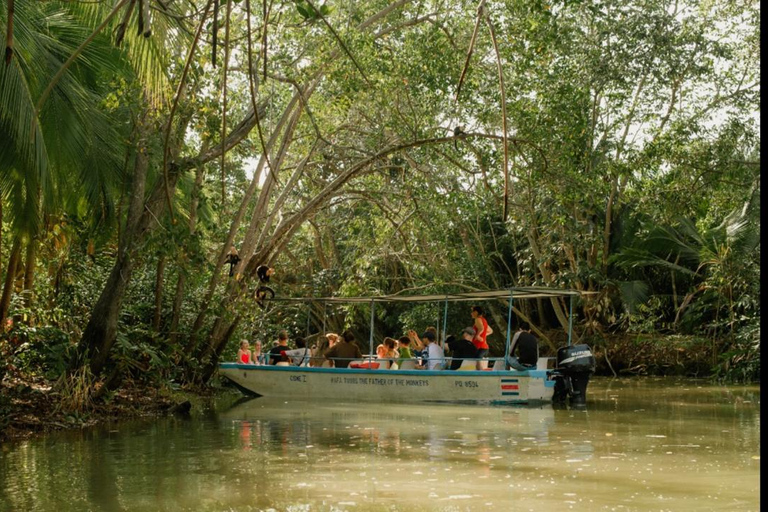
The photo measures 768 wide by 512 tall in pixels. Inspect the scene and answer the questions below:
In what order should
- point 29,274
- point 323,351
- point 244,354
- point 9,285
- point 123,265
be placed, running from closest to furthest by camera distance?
point 123,265 → point 9,285 → point 29,274 → point 244,354 → point 323,351

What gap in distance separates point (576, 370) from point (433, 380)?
240 cm

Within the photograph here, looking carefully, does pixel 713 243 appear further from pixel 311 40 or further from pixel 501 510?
pixel 501 510

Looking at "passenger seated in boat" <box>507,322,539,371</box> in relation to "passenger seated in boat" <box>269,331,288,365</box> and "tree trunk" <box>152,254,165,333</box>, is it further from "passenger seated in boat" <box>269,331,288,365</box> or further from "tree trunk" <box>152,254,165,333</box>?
"tree trunk" <box>152,254,165,333</box>

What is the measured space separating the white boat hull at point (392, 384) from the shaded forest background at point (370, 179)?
1.27m

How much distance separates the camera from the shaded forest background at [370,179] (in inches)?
506

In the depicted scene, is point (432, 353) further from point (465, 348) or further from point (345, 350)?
point (345, 350)

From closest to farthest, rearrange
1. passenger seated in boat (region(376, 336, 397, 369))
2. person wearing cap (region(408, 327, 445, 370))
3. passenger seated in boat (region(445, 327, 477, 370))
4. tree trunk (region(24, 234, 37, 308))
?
tree trunk (region(24, 234, 37, 308)), passenger seated in boat (region(445, 327, 477, 370)), person wearing cap (region(408, 327, 445, 370)), passenger seated in boat (region(376, 336, 397, 369))

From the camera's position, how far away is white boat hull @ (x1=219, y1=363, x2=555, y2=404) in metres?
16.5

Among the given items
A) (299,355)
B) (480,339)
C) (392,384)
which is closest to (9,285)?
(299,355)

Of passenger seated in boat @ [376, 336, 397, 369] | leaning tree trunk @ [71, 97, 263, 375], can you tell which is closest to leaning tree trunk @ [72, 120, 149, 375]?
leaning tree trunk @ [71, 97, 263, 375]

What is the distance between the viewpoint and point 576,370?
16469 mm

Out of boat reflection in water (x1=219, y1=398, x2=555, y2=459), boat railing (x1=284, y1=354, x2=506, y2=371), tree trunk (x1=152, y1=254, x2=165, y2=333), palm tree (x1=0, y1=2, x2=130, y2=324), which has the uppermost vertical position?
palm tree (x1=0, y1=2, x2=130, y2=324)

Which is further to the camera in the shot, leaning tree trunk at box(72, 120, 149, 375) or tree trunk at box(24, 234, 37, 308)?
tree trunk at box(24, 234, 37, 308)

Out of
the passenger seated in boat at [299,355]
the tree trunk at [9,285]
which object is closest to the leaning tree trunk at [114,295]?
the tree trunk at [9,285]
